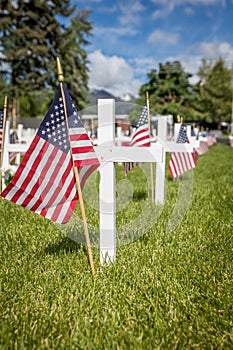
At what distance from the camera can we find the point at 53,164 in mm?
2928

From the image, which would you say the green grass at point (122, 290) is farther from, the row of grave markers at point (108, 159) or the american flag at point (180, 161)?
the american flag at point (180, 161)

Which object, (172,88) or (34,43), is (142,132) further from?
(172,88)

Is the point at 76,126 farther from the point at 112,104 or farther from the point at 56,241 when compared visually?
the point at 56,241

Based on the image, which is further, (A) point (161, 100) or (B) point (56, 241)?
(A) point (161, 100)

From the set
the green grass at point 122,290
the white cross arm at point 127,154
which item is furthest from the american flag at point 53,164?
the green grass at point 122,290

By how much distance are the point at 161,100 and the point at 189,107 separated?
3.91 m

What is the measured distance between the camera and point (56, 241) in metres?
3.99

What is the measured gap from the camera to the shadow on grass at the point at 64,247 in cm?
366

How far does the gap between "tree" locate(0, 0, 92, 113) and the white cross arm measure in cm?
3276

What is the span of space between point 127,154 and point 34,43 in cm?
3426

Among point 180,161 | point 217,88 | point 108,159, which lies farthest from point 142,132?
point 217,88

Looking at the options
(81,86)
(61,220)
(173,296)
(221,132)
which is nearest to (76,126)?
(61,220)

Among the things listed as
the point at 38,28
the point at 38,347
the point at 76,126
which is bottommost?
the point at 38,347

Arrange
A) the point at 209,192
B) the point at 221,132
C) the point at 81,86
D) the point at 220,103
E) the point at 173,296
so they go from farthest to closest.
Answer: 1. the point at 221,132
2. the point at 220,103
3. the point at 81,86
4. the point at 209,192
5. the point at 173,296
